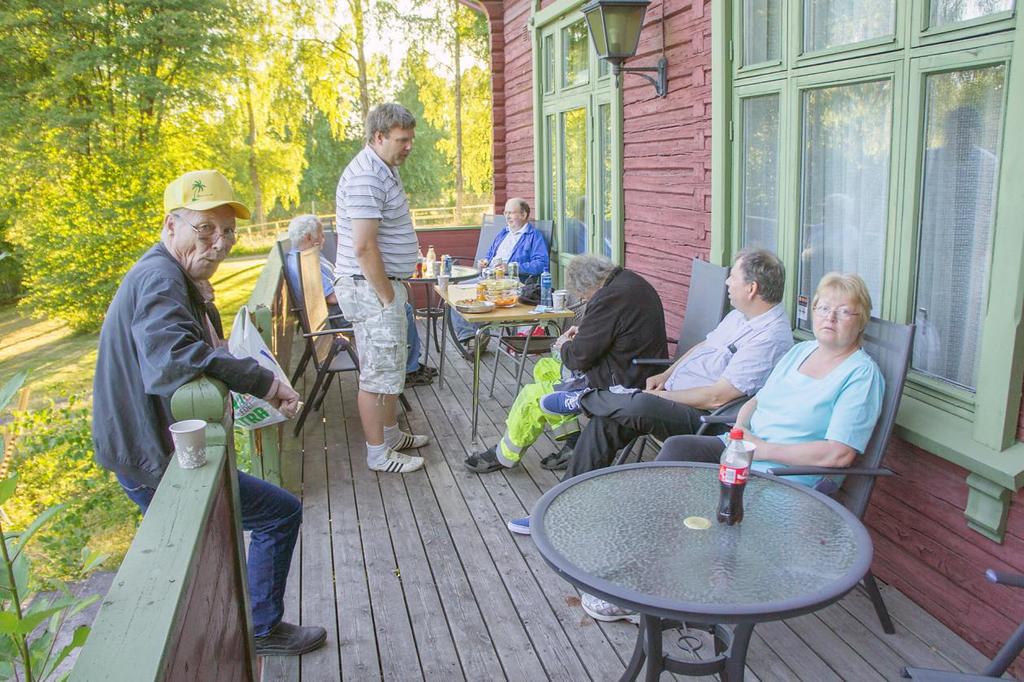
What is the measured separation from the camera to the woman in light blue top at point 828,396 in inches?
94.7

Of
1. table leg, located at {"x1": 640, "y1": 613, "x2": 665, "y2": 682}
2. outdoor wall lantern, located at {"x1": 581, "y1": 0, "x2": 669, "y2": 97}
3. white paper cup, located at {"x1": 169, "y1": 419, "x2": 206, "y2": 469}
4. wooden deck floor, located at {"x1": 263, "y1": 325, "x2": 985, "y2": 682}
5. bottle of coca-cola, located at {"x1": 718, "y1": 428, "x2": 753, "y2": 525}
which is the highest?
outdoor wall lantern, located at {"x1": 581, "y1": 0, "x2": 669, "y2": 97}

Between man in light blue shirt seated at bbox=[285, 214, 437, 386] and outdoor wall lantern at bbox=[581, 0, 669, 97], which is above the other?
outdoor wall lantern at bbox=[581, 0, 669, 97]

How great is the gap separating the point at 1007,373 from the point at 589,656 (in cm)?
145

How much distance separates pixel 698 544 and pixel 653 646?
0.35m

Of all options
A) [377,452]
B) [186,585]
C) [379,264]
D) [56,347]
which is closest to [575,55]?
[379,264]

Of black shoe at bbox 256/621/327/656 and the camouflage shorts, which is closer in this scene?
black shoe at bbox 256/621/327/656

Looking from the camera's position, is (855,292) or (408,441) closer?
(855,292)

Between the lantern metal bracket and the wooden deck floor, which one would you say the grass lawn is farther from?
the lantern metal bracket

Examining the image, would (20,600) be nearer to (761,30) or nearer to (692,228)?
(761,30)

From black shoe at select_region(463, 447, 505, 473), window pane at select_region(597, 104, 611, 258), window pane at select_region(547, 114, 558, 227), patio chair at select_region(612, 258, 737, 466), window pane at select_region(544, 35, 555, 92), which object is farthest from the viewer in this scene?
window pane at select_region(547, 114, 558, 227)

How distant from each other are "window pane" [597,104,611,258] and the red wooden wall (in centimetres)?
38

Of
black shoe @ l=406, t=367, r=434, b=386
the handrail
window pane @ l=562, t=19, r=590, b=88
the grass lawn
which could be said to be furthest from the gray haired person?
the grass lawn

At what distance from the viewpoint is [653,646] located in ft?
6.72

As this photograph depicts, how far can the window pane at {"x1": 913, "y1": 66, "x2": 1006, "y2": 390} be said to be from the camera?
243 centimetres
